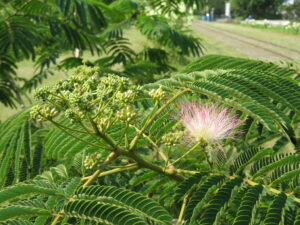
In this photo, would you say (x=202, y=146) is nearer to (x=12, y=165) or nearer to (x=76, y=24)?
(x=12, y=165)

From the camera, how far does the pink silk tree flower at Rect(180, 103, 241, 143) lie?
1.26 meters

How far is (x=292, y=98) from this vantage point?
1038 mm

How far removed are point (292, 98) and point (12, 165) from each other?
1.22 metres

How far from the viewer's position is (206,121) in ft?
4.17

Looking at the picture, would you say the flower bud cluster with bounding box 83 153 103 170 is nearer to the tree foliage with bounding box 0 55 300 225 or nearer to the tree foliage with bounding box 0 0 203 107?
the tree foliage with bounding box 0 55 300 225

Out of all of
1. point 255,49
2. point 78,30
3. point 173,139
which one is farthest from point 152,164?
point 255,49

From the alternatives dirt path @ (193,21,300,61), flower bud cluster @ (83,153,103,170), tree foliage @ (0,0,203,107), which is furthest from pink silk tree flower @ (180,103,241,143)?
dirt path @ (193,21,300,61)

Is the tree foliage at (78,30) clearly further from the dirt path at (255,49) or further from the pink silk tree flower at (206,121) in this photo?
the dirt path at (255,49)

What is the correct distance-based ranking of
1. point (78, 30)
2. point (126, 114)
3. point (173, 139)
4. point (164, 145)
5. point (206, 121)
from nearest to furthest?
point (126, 114) → point (173, 139) → point (206, 121) → point (164, 145) → point (78, 30)

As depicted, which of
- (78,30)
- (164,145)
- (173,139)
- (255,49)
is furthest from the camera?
(255,49)

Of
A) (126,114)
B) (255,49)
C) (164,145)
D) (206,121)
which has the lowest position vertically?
(255,49)

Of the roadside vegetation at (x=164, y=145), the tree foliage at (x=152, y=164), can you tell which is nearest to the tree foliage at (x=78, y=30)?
the roadside vegetation at (x=164, y=145)

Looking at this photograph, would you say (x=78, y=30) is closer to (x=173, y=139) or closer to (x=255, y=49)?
(x=173, y=139)

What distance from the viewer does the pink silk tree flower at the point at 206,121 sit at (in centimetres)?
126
